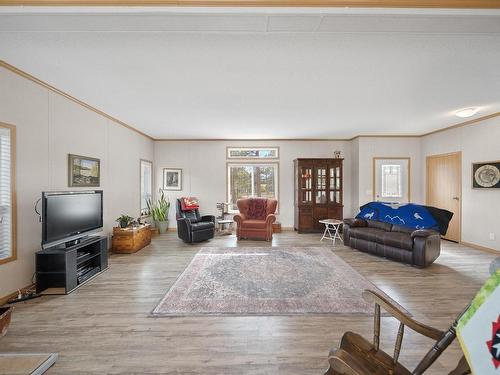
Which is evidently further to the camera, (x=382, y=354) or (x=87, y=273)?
(x=87, y=273)

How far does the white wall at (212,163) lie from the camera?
6.88 metres

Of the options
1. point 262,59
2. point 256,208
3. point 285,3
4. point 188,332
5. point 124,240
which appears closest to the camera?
Result: point 285,3

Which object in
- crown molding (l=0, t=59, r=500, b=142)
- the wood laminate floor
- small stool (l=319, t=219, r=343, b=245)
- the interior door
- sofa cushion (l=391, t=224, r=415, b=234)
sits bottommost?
the wood laminate floor

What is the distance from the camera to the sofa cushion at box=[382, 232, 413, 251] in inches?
152

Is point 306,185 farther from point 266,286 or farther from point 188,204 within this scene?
point 266,286

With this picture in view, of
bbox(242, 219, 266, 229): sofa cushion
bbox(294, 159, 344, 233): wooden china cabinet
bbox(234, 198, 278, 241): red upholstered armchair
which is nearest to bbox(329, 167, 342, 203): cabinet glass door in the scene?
bbox(294, 159, 344, 233): wooden china cabinet

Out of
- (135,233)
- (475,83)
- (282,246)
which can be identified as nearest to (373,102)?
(475,83)

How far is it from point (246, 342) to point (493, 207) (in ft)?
18.0

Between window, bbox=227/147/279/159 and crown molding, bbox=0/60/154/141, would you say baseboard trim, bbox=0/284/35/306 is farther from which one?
window, bbox=227/147/279/159

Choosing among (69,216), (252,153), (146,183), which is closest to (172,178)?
(146,183)

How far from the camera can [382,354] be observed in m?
1.27

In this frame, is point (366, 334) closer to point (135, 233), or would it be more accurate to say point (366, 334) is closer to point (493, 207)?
point (135, 233)

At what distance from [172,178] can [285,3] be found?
19.2ft

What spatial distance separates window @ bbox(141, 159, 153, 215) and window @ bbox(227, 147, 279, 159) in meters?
2.25
